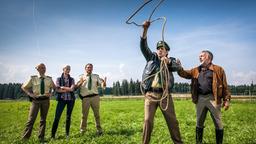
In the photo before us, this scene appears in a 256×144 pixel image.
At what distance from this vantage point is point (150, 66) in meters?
6.68

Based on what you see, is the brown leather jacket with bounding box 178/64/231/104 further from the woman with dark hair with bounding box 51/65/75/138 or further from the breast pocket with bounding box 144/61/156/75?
the woman with dark hair with bounding box 51/65/75/138

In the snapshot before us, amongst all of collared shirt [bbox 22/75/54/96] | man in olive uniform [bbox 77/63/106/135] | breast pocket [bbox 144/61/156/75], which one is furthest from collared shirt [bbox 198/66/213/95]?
collared shirt [bbox 22/75/54/96]

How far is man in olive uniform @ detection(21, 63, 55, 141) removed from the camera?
9562 mm

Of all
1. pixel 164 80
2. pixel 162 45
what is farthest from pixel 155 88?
pixel 162 45

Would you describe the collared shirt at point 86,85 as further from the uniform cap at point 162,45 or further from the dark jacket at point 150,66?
the uniform cap at point 162,45

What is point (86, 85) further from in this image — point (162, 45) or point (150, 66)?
point (162, 45)

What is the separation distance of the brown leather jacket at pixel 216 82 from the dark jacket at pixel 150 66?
847 mm

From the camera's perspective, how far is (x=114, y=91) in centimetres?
18800

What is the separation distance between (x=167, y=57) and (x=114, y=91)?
182m

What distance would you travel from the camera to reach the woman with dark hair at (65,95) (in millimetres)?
10086

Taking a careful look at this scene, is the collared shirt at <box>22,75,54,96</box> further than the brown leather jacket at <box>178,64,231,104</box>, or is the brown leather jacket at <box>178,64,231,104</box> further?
the collared shirt at <box>22,75,54,96</box>

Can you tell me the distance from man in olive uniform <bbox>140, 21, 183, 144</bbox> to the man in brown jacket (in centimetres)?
104

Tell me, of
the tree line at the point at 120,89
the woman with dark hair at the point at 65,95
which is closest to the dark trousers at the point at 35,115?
the woman with dark hair at the point at 65,95

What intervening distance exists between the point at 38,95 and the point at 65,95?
3.19 feet
